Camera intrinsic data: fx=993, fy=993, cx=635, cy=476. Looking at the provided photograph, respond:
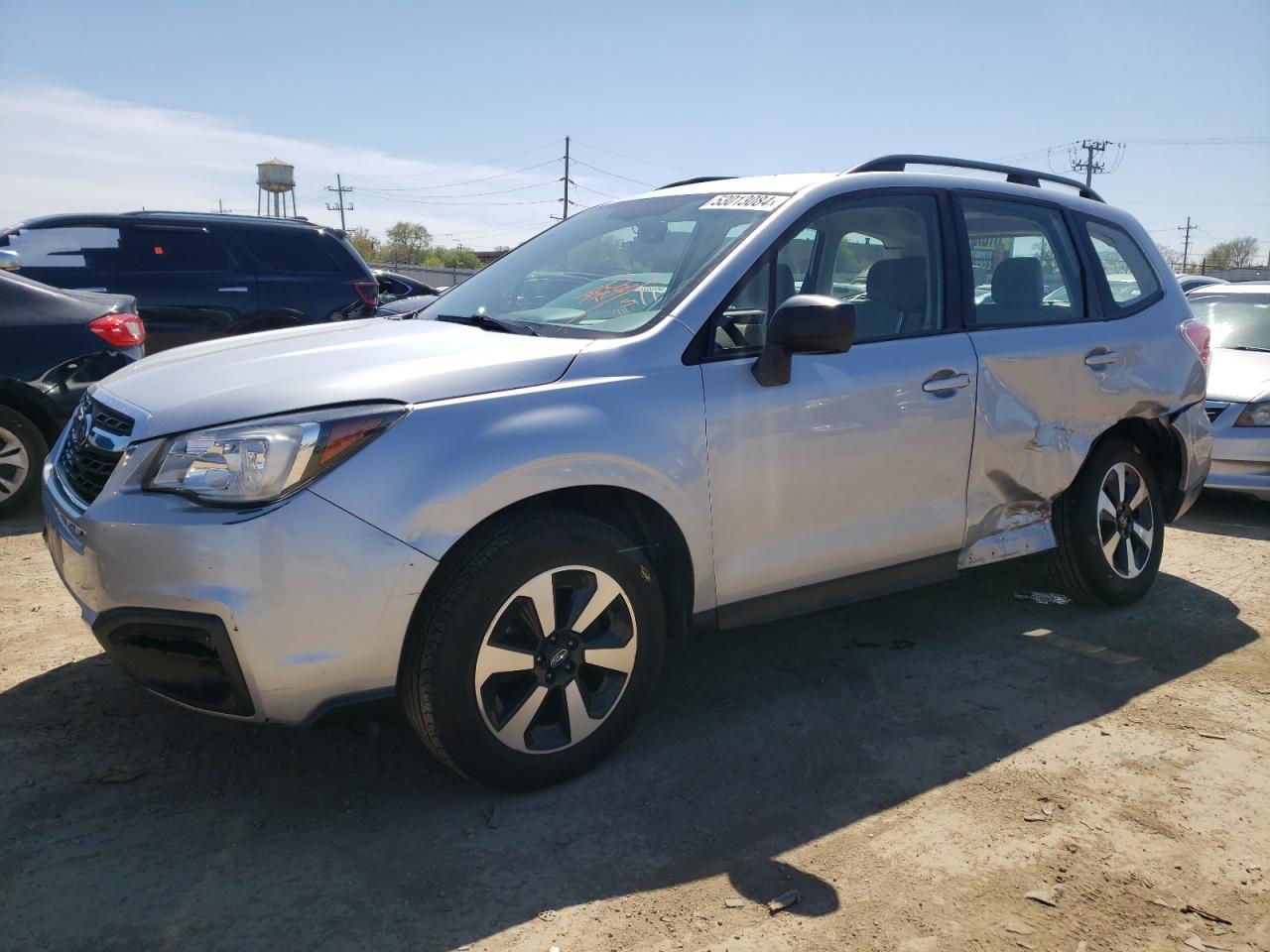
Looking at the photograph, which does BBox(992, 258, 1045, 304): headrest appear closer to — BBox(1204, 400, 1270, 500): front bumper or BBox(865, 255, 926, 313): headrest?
BBox(865, 255, 926, 313): headrest

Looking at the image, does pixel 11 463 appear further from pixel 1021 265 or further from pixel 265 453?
pixel 1021 265

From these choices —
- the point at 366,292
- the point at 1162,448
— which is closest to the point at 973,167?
the point at 1162,448

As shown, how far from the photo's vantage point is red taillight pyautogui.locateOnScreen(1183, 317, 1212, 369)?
4605 millimetres

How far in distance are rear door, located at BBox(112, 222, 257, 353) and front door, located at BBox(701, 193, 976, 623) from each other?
251 inches

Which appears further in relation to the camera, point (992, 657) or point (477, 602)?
point (992, 657)

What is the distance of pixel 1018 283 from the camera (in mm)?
4062

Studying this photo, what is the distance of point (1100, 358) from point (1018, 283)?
0.51m

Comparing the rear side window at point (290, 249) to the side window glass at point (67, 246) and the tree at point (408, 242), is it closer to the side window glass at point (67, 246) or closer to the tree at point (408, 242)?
the side window glass at point (67, 246)

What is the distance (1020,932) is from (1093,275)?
302cm

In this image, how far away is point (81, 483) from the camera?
2.88 metres

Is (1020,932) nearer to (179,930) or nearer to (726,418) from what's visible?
(726,418)

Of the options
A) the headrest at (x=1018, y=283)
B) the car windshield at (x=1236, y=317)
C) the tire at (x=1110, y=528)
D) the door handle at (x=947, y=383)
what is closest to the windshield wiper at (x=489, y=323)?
the door handle at (x=947, y=383)

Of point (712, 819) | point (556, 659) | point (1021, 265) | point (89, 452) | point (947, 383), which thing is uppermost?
point (1021, 265)

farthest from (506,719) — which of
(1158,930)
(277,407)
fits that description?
(1158,930)
